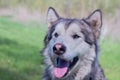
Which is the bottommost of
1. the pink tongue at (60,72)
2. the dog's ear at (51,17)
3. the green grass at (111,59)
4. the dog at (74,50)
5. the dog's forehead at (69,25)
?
the green grass at (111,59)

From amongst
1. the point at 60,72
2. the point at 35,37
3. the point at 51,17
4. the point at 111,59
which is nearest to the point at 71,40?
the point at 60,72

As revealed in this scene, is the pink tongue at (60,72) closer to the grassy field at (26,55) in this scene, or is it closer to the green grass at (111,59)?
the grassy field at (26,55)

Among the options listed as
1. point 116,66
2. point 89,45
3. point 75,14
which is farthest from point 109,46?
point 89,45

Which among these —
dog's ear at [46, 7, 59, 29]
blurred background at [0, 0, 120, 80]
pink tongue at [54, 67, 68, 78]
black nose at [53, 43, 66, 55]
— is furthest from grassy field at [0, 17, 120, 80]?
black nose at [53, 43, 66, 55]

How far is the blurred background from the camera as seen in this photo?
1270cm

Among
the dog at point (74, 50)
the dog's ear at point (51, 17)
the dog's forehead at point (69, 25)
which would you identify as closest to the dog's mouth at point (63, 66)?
the dog at point (74, 50)

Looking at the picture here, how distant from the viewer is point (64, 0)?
13.4 metres

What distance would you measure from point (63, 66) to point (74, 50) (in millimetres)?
294

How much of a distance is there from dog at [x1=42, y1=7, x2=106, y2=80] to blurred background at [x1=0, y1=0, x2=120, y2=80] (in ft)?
12.7

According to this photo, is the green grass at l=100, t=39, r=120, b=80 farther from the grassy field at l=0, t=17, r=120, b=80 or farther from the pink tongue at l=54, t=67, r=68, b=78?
the pink tongue at l=54, t=67, r=68, b=78

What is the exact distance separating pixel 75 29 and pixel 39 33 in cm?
1379

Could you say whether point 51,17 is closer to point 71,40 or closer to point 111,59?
point 71,40

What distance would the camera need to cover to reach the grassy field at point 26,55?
12.1m

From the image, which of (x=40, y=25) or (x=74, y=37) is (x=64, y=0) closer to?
(x=74, y=37)
